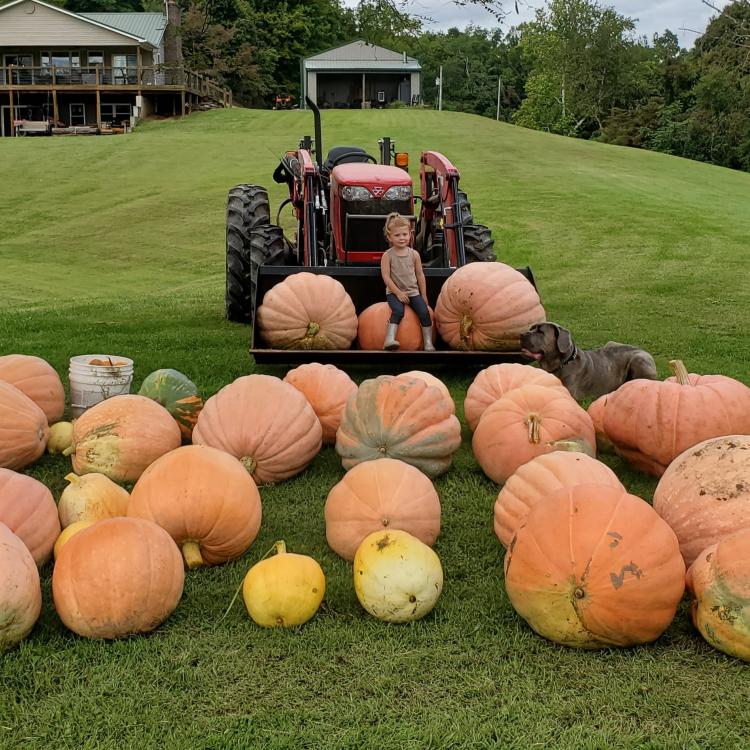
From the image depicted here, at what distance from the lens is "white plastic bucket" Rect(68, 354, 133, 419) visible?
5582 millimetres

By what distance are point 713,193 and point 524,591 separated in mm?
26824

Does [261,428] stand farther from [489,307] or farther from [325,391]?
[489,307]

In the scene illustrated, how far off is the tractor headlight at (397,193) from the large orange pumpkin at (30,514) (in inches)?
200

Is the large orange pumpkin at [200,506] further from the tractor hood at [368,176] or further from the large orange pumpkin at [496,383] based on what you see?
the tractor hood at [368,176]

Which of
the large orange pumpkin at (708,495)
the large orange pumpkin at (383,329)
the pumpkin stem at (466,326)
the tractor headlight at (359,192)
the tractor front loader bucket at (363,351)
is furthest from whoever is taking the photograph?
the tractor headlight at (359,192)

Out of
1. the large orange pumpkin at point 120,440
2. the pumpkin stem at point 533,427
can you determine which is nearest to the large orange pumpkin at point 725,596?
the pumpkin stem at point 533,427

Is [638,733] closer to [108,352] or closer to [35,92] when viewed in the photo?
[108,352]

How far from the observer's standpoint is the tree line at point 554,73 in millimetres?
49062

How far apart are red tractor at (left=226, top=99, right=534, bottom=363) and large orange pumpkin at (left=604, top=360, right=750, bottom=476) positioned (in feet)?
6.57

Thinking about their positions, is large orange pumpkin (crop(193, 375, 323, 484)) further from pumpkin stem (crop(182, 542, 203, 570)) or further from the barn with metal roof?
the barn with metal roof

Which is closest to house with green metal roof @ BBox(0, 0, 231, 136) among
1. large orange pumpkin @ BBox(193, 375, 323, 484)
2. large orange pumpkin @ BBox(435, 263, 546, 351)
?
large orange pumpkin @ BBox(435, 263, 546, 351)

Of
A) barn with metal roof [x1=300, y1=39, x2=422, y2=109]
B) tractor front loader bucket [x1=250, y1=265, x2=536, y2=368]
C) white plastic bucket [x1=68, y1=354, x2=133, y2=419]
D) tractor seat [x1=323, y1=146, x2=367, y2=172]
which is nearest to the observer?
white plastic bucket [x1=68, y1=354, x2=133, y2=419]

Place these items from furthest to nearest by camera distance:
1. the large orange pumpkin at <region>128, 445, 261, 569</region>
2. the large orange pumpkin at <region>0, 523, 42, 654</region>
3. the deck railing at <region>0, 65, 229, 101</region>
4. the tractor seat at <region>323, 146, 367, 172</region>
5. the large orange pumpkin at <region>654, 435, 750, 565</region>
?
the deck railing at <region>0, 65, 229, 101</region>
the tractor seat at <region>323, 146, 367, 172</region>
the large orange pumpkin at <region>128, 445, 261, 569</region>
the large orange pumpkin at <region>654, 435, 750, 565</region>
the large orange pumpkin at <region>0, 523, 42, 654</region>

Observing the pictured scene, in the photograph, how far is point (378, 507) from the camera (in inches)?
149
